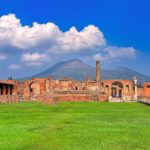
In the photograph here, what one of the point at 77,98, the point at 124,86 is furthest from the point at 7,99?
the point at 124,86

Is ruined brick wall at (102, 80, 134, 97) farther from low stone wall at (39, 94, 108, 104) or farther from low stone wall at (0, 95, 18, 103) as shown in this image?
low stone wall at (0, 95, 18, 103)

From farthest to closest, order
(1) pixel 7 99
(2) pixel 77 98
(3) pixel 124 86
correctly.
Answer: (3) pixel 124 86
(2) pixel 77 98
(1) pixel 7 99

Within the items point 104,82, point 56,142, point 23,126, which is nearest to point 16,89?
point 104,82

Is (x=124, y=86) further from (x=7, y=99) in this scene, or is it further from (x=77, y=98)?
(x=7, y=99)

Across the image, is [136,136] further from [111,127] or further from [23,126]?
[23,126]

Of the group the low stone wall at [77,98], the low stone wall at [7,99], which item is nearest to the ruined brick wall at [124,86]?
the low stone wall at [77,98]

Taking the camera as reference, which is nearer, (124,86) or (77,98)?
(77,98)

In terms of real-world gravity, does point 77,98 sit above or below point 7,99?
above

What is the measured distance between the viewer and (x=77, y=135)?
18984 millimetres

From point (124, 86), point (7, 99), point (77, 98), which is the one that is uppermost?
point (124, 86)

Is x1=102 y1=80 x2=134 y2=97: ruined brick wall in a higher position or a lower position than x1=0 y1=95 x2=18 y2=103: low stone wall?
higher

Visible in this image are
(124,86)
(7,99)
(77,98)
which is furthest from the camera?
(124,86)

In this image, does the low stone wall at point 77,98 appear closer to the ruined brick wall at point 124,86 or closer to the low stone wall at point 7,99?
the low stone wall at point 7,99

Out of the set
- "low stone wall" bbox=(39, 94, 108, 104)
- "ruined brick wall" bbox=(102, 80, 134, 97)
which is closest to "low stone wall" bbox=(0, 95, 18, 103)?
"low stone wall" bbox=(39, 94, 108, 104)
